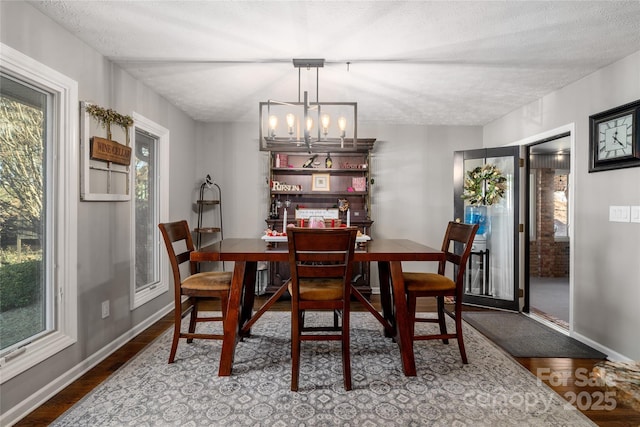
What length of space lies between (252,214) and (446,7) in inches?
138

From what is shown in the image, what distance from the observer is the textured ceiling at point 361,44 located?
2057 millimetres

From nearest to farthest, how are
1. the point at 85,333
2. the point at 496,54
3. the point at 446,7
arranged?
the point at 446,7 < the point at 85,333 < the point at 496,54

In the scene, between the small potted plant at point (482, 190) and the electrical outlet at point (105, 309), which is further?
the small potted plant at point (482, 190)

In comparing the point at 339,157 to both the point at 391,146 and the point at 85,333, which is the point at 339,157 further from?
the point at 85,333

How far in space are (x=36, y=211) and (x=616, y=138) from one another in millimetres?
4146

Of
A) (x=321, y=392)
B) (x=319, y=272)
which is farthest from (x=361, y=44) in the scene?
(x=321, y=392)

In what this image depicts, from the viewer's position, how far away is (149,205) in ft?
12.1

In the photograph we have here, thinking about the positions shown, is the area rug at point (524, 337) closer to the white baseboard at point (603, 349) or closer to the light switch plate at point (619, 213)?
the white baseboard at point (603, 349)

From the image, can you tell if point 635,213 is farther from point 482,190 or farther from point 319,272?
point 319,272

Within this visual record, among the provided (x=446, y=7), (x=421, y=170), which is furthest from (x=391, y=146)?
(x=446, y=7)

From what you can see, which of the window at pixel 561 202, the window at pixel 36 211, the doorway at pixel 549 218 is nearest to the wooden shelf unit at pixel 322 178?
the window at pixel 36 211

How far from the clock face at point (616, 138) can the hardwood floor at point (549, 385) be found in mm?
1620

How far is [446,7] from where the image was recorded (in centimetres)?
203

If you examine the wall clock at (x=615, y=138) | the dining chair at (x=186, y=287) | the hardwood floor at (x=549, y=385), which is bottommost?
the hardwood floor at (x=549, y=385)
